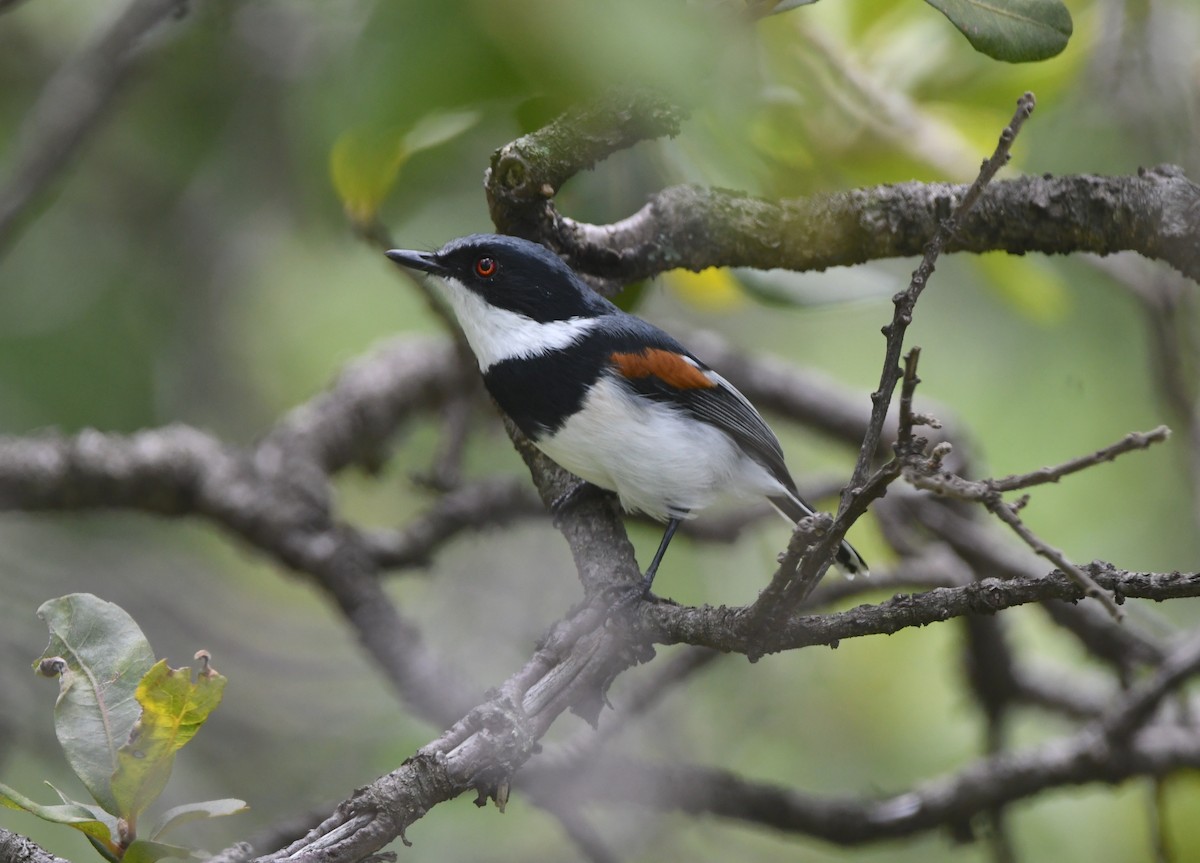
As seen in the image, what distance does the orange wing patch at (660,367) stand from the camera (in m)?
3.12

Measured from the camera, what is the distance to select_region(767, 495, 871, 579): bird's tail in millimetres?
3283

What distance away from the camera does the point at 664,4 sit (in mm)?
1149

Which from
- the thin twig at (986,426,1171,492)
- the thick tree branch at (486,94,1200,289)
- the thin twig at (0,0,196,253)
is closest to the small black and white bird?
the thick tree branch at (486,94,1200,289)

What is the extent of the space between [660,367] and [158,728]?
1.78 meters

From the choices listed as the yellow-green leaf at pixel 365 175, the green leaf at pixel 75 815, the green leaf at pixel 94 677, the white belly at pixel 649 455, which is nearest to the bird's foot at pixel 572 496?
the white belly at pixel 649 455

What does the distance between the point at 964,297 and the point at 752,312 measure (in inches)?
62.7

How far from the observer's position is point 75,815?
1651 mm

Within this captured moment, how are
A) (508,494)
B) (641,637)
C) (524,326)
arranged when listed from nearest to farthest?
(641,637)
(524,326)
(508,494)

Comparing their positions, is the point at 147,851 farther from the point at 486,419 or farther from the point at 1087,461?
the point at 486,419

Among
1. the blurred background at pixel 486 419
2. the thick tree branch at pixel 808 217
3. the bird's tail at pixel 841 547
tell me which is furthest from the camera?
the blurred background at pixel 486 419

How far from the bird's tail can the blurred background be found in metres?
0.61

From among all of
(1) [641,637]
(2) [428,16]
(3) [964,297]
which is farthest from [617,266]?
(3) [964,297]

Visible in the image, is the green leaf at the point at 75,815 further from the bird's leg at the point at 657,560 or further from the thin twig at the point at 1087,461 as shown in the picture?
the thin twig at the point at 1087,461

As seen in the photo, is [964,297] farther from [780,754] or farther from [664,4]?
[664,4]
